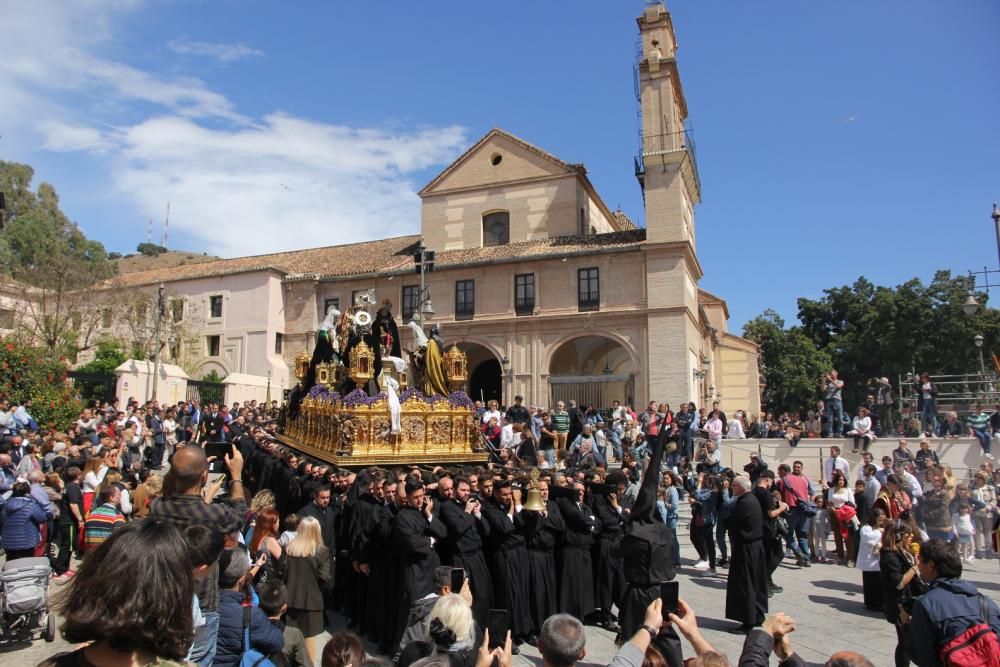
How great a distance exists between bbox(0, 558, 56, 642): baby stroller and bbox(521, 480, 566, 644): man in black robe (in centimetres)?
470

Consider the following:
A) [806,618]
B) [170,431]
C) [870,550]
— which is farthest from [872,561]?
[170,431]

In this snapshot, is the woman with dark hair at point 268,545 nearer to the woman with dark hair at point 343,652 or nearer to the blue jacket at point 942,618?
the woman with dark hair at point 343,652

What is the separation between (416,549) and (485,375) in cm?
2825

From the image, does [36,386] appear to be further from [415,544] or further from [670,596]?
[670,596]

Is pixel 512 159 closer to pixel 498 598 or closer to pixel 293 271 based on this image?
pixel 293 271

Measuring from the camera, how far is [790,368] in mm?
Answer: 47781


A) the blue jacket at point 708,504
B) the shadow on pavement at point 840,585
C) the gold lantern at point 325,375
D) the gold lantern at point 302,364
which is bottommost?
the shadow on pavement at point 840,585

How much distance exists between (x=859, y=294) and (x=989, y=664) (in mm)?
53501

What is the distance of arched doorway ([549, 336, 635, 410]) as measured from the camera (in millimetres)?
29219

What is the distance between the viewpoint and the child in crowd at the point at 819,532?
11.4 meters

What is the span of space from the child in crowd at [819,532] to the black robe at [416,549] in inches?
299

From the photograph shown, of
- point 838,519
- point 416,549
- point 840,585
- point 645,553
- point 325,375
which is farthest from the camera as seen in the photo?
point 325,375

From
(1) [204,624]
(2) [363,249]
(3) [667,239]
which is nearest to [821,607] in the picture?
(1) [204,624]

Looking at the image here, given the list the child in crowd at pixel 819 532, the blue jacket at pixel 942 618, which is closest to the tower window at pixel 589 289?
the child in crowd at pixel 819 532
